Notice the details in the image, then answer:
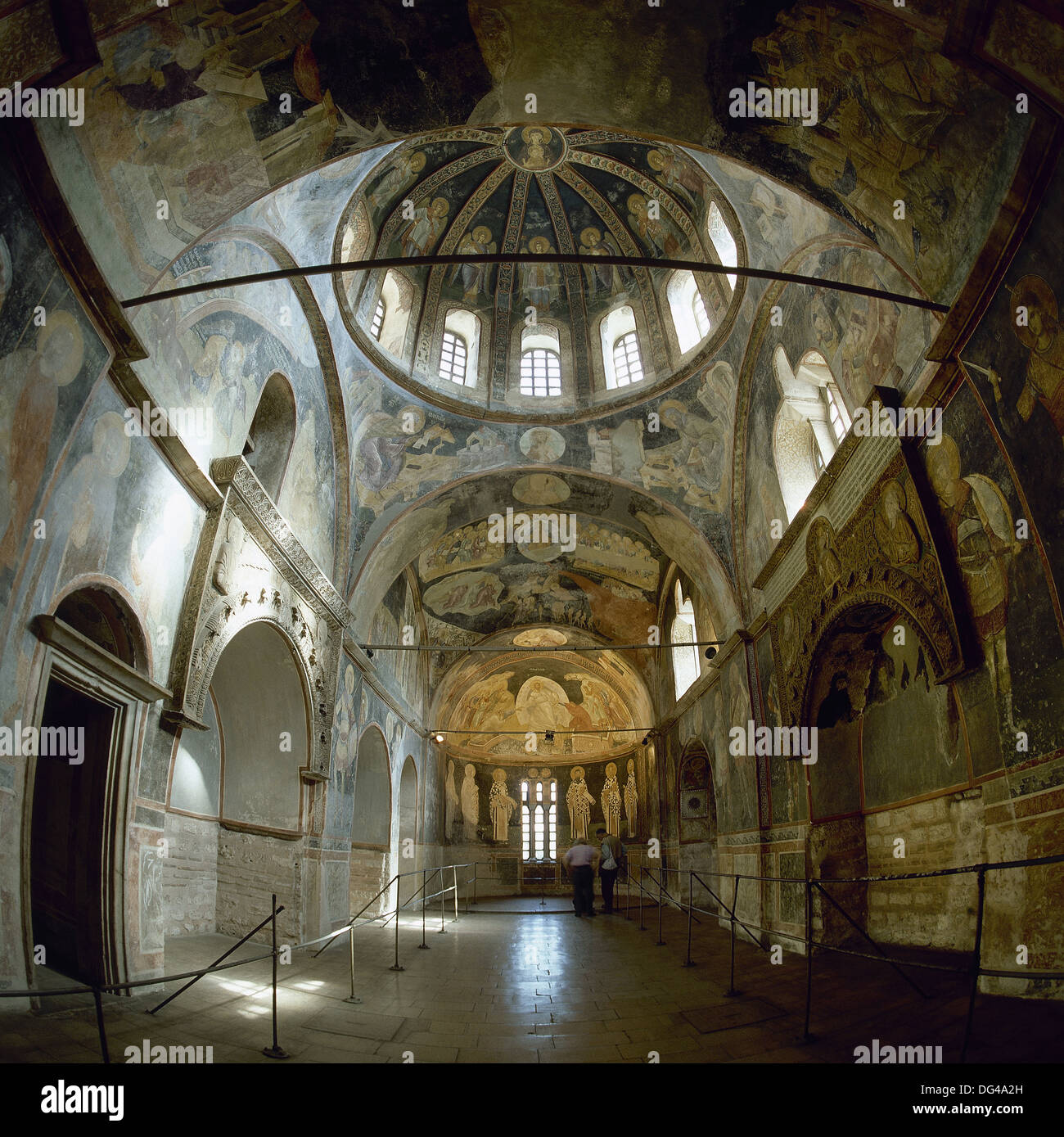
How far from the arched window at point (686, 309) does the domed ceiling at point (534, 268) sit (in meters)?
0.04

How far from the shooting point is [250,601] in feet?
30.5

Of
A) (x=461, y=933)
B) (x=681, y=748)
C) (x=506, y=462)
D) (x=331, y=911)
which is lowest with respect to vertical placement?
(x=461, y=933)

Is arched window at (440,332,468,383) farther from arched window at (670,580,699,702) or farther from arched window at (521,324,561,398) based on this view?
arched window at (670,580,699,702)

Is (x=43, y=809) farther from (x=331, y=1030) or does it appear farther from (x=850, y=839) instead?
(x=850, y=839)

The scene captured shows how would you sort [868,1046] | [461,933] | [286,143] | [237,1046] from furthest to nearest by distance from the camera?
[461,933], [286,143], [237,1046], [868,1046]

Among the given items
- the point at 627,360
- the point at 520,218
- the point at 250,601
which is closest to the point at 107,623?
the point at 250,601

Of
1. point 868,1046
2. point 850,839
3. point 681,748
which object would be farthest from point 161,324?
point 681,748

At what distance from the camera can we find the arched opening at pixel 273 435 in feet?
35.1

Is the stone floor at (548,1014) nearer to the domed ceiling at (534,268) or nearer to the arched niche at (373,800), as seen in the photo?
the arched niche at (373,800)

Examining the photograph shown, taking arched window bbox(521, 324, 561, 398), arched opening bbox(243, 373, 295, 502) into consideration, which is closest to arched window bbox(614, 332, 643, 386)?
arched window bbox(521, 324, 561, 398)

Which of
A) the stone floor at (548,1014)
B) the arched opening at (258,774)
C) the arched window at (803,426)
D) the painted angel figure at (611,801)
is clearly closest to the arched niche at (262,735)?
the arched opening at (258,774)

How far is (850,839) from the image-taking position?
9.80m

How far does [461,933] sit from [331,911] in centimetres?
268

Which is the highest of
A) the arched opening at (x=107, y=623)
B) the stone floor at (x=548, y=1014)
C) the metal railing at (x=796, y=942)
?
the arched opening at (x=107, y=623)
